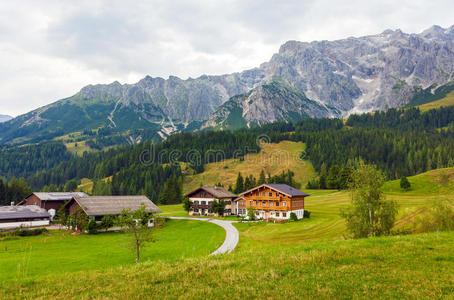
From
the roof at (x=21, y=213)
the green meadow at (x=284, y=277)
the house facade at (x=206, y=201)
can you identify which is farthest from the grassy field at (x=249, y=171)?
the green meadow at (x=284, y=277)

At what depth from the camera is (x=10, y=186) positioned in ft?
385

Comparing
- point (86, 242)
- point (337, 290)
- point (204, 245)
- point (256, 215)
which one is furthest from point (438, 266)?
point (256, 215)

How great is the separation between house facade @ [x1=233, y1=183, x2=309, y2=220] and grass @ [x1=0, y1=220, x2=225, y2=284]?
18.8 metres

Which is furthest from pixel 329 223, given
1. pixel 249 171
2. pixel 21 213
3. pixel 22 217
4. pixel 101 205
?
pixel 249 171

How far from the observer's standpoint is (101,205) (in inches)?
2832

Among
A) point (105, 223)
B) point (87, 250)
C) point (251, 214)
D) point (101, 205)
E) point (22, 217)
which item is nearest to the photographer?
point (87, 250)

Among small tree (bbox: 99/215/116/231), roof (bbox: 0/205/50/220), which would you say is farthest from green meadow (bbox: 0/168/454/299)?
roof (bbox: 0/205/50/220)

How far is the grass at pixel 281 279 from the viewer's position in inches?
484

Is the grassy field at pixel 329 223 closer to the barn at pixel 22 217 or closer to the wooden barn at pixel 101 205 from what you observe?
the wooden barn at pixel 101 205

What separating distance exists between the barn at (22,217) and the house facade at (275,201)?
186 ft

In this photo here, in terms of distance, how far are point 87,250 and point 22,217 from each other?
4128cm

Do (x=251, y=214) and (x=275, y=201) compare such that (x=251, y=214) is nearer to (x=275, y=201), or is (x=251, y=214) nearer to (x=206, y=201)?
(x=275, y=201)

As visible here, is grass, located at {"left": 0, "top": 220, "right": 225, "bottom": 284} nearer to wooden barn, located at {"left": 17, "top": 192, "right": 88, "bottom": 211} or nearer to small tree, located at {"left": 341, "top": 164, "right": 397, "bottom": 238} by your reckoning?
small tree, located at {"left": 341, "top": 164, "right": 397, "bottom": 238}

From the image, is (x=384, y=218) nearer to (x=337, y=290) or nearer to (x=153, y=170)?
(x=337, y=290)
